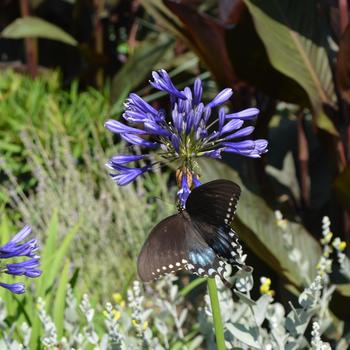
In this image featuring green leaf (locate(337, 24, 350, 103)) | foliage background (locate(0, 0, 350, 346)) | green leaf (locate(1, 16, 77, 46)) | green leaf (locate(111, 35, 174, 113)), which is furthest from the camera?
green leaf (locate(1, 16, 77, 46))

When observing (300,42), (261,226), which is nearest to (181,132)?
(261,226)

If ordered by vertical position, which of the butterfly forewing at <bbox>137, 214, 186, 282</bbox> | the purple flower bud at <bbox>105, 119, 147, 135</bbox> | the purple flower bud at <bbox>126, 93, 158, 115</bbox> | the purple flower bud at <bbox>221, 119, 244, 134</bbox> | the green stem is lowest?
the green stem

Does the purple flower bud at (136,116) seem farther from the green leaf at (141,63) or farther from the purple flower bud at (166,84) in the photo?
the green leaf at (141,63)

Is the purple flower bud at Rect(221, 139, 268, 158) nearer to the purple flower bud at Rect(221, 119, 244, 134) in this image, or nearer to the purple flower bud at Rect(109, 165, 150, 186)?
the purple flower bud at Rect(221, 119, 244, 134)

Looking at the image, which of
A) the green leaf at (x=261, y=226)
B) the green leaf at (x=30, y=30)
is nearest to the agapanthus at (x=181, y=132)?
the green leaf at (x=261, y=226)

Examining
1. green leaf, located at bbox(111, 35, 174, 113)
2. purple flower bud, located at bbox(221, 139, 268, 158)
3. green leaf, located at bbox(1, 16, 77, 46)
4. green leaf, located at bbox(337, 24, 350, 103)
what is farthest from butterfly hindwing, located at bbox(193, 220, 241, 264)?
green leaf, located at bbox(1, 16, 77, 46)

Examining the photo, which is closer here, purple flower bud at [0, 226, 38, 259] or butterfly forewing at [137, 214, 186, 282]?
butterfly forewing at [137, 214, 186, 282]

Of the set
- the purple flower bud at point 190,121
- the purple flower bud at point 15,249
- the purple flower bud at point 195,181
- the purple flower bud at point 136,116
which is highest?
the purple flower bud at point 136,116
